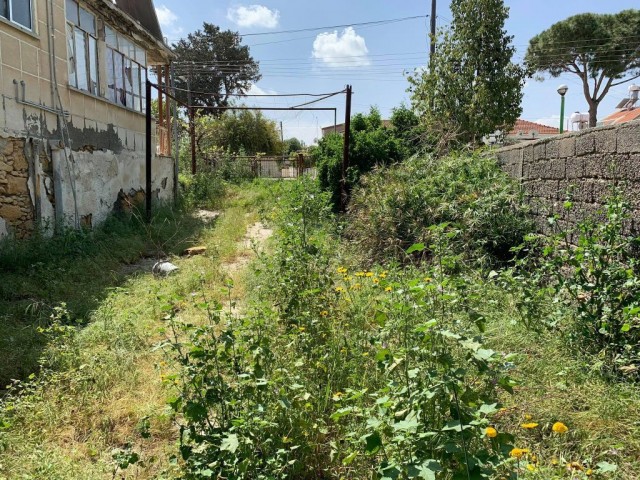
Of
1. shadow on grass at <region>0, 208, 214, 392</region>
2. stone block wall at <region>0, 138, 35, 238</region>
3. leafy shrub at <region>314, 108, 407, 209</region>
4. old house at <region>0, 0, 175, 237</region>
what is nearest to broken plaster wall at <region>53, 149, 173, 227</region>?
old house at <region>0, 0, 175, 237</region>

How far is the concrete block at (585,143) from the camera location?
388cm

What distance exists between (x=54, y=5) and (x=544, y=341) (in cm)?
823

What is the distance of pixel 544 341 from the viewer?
3.02 m

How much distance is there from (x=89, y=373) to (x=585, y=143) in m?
4.34

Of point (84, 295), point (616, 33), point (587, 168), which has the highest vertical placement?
point (616, 33)

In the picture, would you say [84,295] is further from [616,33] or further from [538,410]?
[616,33]

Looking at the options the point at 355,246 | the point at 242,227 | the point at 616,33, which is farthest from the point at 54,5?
the point at 616,33

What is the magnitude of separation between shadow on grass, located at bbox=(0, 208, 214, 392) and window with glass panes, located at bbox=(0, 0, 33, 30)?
300cm

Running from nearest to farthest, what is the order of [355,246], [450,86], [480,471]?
[480,471] → [355,246] → [450,86]

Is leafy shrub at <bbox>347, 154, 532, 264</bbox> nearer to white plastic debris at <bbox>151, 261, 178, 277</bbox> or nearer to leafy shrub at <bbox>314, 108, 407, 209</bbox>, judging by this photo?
white plastic debris at <bbox>151, 261, 178, 277</bbox>

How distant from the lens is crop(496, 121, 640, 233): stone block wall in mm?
3402

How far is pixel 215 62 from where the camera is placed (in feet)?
104

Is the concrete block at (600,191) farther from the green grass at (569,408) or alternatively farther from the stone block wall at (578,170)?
the green grass at (569,408)

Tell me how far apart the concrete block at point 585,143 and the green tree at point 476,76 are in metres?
7.81
